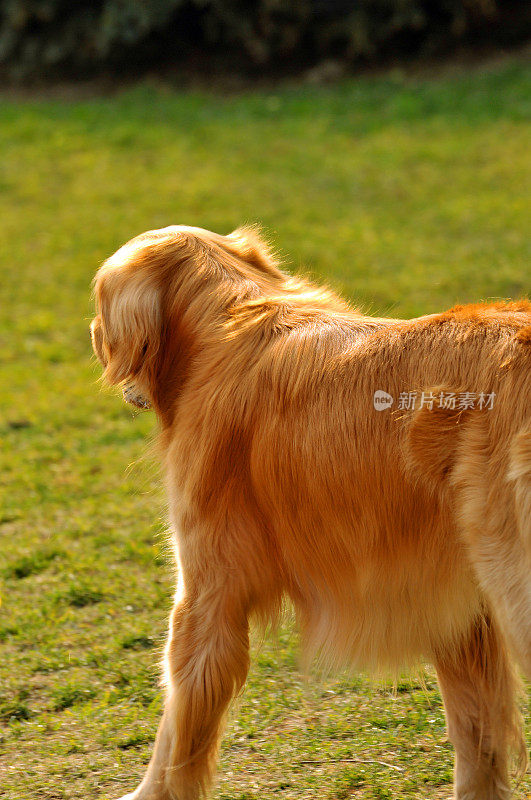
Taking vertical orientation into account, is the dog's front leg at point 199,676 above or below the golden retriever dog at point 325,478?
below

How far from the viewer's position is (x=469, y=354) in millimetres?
2465

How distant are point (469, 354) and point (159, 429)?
1138mm

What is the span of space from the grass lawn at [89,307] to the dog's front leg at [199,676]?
0.36 metres

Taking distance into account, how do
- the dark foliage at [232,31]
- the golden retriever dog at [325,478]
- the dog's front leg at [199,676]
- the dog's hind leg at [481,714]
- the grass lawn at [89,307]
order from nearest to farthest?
the golden retriever dog at [325,478], the dog's front leg at [199,676], the dog's hind leg at [481,714], the grass lawn at [89,307], the dark foliage at [232,31]

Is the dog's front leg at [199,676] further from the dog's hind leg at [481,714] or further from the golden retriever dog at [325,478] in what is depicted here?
the dog's hind leg at [481,714]

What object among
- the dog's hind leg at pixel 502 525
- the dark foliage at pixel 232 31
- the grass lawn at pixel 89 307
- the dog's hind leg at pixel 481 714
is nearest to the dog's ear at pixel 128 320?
the grass lawn at pixel 89 307

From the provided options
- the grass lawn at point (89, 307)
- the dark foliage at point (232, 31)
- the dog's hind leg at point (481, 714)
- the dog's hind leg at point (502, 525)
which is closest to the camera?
the dog's hind leg at point (502, 525)

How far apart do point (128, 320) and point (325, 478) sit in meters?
0.85

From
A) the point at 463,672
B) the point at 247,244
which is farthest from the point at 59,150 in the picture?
the point at 463,672

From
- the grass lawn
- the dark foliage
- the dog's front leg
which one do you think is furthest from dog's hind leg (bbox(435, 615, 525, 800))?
the dark foliage

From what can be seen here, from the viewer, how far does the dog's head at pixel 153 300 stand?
3084mm

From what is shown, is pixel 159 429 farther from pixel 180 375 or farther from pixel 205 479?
pixel 205 479

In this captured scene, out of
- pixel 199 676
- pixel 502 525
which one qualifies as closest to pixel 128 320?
pixel 199 676

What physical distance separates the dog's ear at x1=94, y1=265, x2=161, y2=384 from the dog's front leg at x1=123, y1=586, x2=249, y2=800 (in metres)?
0.75
